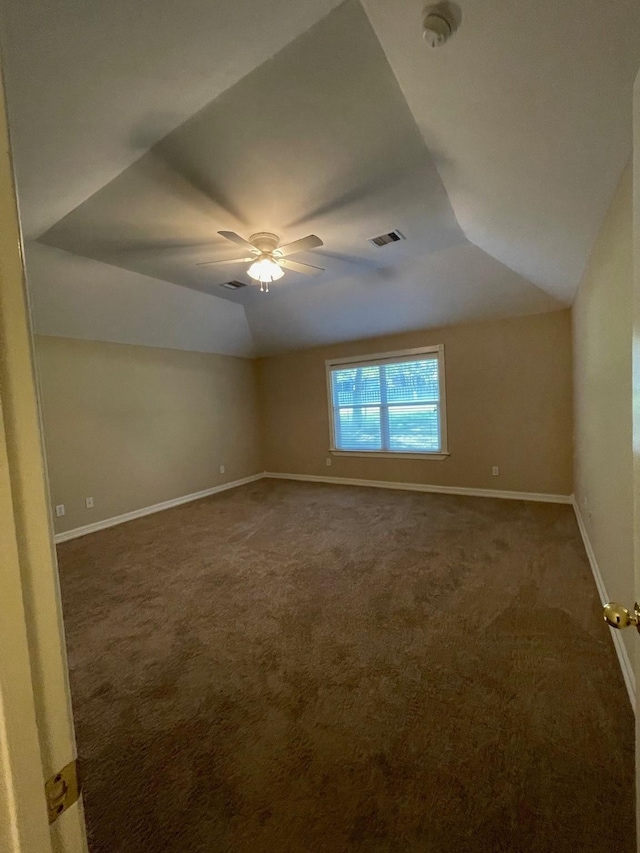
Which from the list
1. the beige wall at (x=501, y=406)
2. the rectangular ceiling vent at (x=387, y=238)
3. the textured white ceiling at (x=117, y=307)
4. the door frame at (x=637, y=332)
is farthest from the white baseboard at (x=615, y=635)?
the textured white ceiling at (x=117, y=307)

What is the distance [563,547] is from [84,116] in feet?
14.3

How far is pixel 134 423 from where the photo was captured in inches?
194

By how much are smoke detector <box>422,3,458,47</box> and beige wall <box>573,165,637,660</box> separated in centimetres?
100

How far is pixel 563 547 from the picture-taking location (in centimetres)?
318

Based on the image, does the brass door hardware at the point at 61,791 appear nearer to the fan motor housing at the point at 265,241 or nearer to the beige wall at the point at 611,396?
the beige wall at the point at 611,396

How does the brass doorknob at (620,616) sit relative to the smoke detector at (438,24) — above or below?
below

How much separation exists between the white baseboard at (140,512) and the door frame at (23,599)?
4.02 metres

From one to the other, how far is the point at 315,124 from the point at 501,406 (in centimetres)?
393

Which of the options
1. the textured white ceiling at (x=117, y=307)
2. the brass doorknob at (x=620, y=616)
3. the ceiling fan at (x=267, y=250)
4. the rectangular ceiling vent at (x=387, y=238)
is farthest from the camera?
the textured white ceiling at (x=117, y=307)

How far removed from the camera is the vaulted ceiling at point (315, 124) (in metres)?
1.29

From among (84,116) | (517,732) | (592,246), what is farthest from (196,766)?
(592,246)

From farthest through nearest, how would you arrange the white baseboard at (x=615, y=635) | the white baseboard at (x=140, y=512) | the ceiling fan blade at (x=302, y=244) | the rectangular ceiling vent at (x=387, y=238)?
the white baseboard at (x=140, y=512), the rectangular ceiling vent at (x=387, y=238), the ceiling fan blade at (x=302, y=244), the white baseboard at (x=615, y=635)

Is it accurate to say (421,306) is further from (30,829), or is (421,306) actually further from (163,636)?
(30,829)

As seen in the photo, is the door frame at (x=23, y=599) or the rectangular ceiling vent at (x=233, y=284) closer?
the door frame at (x=23, y=599)
